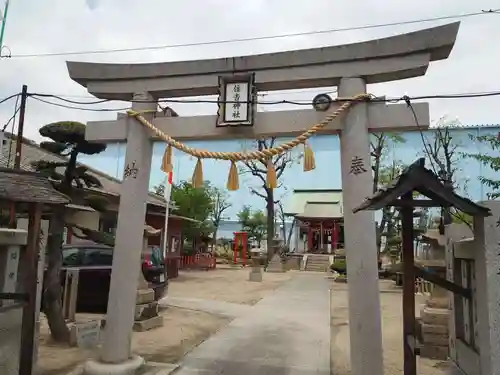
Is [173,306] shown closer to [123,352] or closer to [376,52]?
[123,352]

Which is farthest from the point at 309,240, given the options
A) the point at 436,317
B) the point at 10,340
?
the point at 10,340

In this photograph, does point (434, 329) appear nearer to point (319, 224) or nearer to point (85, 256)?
point (85, 256)

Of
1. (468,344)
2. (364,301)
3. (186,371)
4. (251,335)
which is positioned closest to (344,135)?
(364,301)

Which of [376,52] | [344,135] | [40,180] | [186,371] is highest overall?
[376,52]

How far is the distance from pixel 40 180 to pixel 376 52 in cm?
439

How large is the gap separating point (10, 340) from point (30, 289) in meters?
0.80

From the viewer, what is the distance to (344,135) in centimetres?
546

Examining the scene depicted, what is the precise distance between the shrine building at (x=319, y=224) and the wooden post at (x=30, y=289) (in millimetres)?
29727

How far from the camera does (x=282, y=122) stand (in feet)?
18.9

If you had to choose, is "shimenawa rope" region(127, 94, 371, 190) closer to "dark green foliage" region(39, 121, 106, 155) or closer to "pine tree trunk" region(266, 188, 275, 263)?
"dark green foliage" region(39, 121, 106, 155)

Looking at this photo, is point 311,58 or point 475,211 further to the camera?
point 311,58

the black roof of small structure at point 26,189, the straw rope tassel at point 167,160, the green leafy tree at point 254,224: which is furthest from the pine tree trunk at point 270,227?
the black roof of small structure at point 26,189

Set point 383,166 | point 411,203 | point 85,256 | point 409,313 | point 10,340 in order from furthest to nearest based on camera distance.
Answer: point 383,166 → point 85,256 → point 10,340 → point 411,203 → point 409,313

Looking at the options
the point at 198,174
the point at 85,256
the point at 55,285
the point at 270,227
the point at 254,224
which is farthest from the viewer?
the point at 254,224
